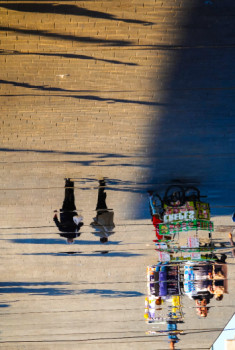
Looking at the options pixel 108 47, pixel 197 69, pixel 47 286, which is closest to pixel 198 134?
pixel 197 69

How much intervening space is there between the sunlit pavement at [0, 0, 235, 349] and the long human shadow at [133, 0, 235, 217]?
0.02 metres

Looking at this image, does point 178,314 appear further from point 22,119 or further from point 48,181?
point 22,119

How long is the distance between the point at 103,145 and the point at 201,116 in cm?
155

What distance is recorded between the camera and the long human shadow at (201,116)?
4.61 m

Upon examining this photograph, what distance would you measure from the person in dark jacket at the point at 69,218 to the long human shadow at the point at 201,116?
1.03 meters

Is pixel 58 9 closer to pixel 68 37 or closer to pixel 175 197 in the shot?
pixel 68 37

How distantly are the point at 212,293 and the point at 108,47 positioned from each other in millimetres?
4289

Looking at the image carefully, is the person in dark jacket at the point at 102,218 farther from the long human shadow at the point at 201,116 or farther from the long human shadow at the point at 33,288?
the long human shadow at the point at 33,288

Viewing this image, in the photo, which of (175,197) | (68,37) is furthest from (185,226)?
(68,37)

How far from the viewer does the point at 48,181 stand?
5.33 metres

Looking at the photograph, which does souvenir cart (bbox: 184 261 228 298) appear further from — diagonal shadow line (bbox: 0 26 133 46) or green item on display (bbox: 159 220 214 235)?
diagonal shadow line (bbox: 0 26 133 46)

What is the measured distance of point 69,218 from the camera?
217 inches

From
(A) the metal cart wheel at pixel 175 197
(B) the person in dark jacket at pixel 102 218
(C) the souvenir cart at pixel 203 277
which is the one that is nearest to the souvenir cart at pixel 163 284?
(C) the souvenir cart at pixel 203 277

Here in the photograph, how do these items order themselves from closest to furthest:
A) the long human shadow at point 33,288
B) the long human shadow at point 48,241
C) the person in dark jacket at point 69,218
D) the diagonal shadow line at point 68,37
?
the diagonal shadow line at point 68,37
the person in dark jacket at point 69,218
the long human shadow at point 48,241
the long human shadow at point 33,288
